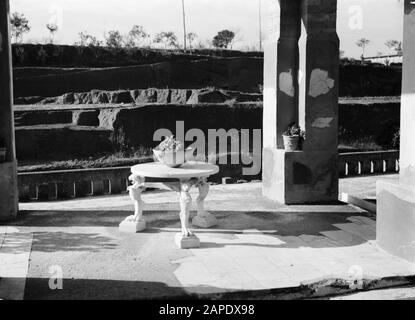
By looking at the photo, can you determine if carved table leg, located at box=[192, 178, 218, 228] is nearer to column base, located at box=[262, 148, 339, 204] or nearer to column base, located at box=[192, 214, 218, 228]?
column base, located at box=[192, 214, 218, 228]

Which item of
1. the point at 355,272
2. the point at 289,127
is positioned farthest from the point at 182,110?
the point at 355,272

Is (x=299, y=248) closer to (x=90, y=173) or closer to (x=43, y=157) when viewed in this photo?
(x=90, y=173)

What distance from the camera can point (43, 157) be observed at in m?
22.6

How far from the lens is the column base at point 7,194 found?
7613 mm

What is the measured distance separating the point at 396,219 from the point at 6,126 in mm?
5618

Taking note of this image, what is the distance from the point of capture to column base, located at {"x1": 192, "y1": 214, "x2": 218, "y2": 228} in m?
7.11

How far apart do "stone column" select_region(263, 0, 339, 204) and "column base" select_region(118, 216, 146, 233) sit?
280cm

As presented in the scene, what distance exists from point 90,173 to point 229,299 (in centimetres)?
793

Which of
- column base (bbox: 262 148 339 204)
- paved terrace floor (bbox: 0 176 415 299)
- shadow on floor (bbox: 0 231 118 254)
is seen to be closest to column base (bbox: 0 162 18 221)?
paved terrace floor (bbox: 0 176 415 299)

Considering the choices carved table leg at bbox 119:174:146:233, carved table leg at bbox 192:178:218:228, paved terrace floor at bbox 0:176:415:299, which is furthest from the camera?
carved table leg at bbox 192:178:218:228

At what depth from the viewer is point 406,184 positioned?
563 cm

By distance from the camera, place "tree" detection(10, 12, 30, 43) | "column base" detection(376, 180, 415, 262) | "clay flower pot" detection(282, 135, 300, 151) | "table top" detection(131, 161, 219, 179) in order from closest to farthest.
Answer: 1. "column base" detection(376, 180, 415, 262)
2. "table top" detection(131, 161, 219, 179)
3. "clay flower pot" detection(282, 135, 300, 151)
4. "tree" detection(10, 12, 30, 43)

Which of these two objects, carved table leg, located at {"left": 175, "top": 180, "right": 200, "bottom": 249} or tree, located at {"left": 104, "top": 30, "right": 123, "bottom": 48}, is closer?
carved table leg, located at {"left": 175, "top": 180, "right": 200, "bottom": 249}

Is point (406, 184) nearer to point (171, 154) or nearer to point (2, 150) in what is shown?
point (171, 154)
